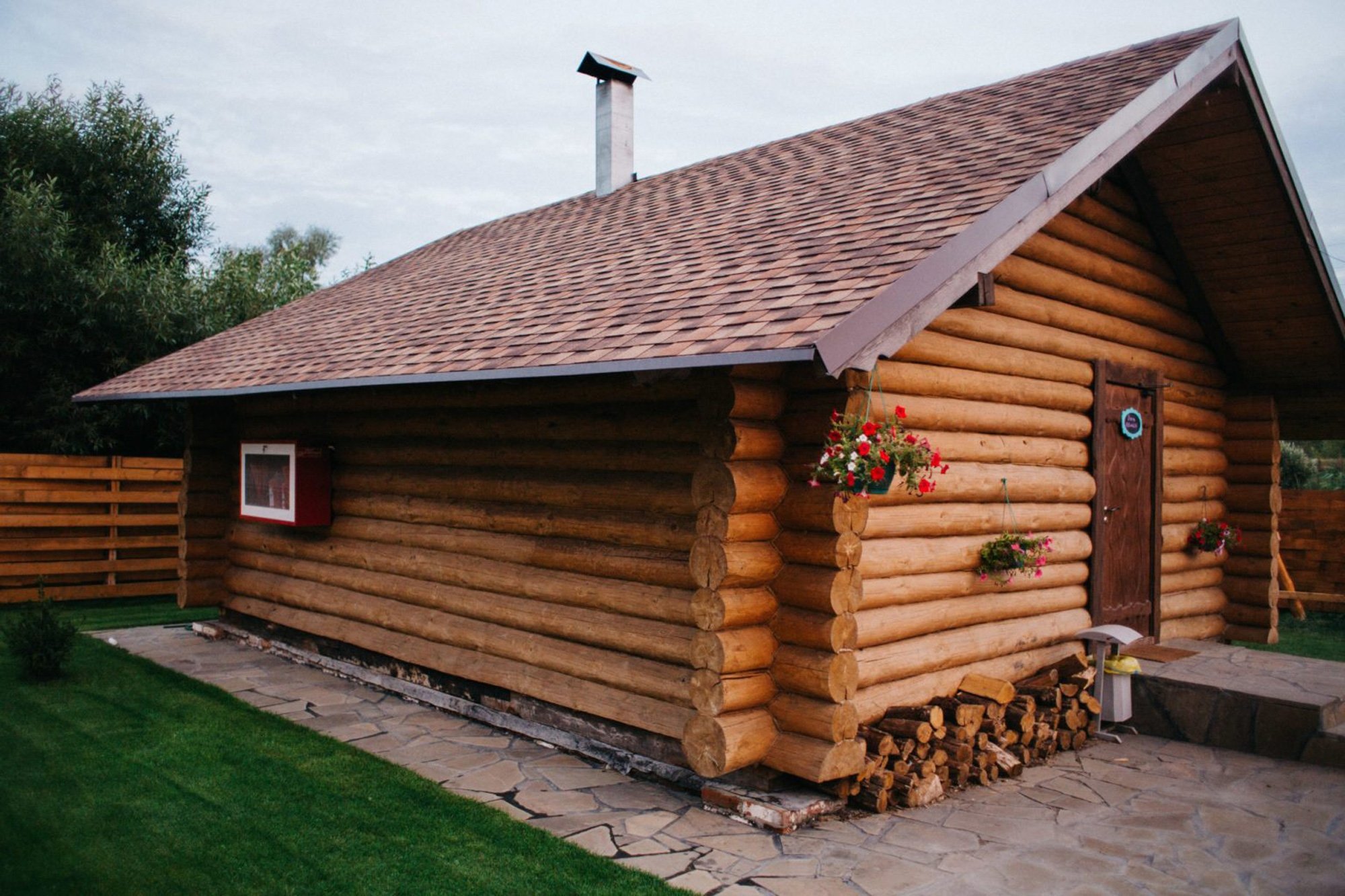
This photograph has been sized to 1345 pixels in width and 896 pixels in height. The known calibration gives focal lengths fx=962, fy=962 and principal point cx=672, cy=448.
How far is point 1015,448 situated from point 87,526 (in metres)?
11.3

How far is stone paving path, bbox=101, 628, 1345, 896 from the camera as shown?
14.7ft

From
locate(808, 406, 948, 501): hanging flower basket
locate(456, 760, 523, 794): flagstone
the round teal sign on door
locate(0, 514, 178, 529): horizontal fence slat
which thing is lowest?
locate(456, 760, 523, 794): flagstone

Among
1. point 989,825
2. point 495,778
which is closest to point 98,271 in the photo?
point 495,778

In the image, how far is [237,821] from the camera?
5.00m

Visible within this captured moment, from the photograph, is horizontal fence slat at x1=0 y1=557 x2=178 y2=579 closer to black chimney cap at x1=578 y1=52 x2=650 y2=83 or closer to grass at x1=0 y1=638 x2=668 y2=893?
grass at x1=0 y1=638 x2=668 y2=893

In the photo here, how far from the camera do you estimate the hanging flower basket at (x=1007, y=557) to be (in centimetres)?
639

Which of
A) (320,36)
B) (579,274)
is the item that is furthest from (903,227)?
(320,36)

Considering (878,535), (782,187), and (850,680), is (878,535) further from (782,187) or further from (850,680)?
(782,187)

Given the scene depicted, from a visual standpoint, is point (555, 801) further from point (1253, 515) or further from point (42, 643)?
point (1253, 515)

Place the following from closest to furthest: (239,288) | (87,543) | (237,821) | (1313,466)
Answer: (237,821), (87,543), (239,288), (1313,466)

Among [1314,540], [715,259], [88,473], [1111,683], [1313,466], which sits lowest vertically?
[1111,683]

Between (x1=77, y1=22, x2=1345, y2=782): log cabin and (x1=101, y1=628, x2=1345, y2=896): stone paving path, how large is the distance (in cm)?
41

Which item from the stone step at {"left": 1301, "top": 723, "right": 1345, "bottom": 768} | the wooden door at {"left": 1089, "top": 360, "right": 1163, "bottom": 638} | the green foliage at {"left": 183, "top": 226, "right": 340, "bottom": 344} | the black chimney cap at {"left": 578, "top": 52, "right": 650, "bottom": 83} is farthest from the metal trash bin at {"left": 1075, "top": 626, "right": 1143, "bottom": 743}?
the green foliage at {"left": 183, "top": 226, "right": 340, "bottom": 344}

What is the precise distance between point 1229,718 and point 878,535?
3193mm
